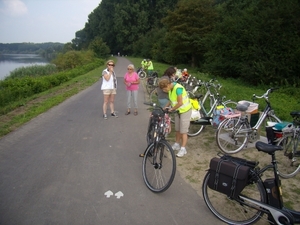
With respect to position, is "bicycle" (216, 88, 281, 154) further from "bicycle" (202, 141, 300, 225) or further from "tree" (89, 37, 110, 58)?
"tree" (89, 37, 110, 58)

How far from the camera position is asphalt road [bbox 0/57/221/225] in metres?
3.15

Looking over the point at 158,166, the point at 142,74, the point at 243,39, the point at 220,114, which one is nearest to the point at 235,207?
the point at 158,166

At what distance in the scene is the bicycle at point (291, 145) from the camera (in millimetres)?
4216

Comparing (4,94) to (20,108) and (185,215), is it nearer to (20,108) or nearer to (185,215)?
(20,108)

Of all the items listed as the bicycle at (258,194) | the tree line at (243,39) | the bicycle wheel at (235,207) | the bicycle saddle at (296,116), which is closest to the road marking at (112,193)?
the bicycle wheel at (235,207)

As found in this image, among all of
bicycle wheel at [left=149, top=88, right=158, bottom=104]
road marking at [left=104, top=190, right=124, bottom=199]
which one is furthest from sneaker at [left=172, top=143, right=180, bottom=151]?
bicycle wheel at [left=149, top=88, right=158, bottom=104]

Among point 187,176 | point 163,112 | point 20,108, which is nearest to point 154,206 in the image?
point 187,176

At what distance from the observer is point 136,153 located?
5.18 m

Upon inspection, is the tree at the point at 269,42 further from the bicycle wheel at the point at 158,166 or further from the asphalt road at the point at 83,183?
the bicycle wheel at the point at 158,166

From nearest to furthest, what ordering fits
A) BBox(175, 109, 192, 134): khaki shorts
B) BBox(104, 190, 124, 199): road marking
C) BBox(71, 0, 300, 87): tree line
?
BBox(104, 190, 124, 199): road marking → BBox(175, 109, 192, 134): khaki shorts → BBox(71, 0, 300, 87): tree line

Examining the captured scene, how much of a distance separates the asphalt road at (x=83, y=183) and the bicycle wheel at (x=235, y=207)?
150 mm

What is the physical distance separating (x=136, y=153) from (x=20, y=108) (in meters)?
6.67

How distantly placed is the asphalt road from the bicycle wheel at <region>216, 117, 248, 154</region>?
1.52 metres

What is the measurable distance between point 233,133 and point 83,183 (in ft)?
10.1
